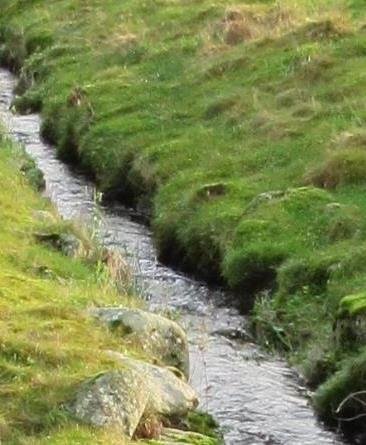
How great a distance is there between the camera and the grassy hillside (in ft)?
72.9

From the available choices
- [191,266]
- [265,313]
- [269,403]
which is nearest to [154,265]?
[191,266]

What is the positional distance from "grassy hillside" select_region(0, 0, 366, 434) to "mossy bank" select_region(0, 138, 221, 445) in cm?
269

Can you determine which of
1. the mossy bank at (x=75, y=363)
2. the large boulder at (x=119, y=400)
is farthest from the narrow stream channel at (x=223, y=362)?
the large boulder at (x=119, y=400)

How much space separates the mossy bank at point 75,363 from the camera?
14992mm

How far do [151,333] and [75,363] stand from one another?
6.53 feet

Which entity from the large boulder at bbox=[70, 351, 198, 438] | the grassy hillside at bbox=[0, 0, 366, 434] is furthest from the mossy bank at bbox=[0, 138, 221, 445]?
the grassy hillside at bbox=[0, 0, 366, 434]

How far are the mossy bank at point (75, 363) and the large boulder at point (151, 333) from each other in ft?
0.08

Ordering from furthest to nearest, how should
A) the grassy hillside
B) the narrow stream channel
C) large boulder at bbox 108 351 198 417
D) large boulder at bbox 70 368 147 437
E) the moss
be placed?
1. the grassy hillside
2. the moss
3. the narrow stream channel
4. large boulder at bbox 108 351 198 417
5. large boulder at bbox 70 368 147 437

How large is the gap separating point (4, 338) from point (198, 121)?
57.1 ft

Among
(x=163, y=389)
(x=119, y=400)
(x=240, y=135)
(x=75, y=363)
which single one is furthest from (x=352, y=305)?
(x=240, y=135)

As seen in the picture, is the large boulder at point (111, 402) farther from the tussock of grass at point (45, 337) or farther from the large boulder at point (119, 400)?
the tussock of grass at point (45, 337)

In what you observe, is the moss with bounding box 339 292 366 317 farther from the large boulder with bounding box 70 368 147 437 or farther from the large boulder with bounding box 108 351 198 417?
the large boulder with bounding box 70 368 147 437

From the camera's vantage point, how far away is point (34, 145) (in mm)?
36562

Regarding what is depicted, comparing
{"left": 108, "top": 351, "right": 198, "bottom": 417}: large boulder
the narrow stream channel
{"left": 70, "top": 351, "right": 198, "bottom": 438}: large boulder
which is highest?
{"left": 70, "top": 351, "right": 198, "bottom": 438}: large boulder
